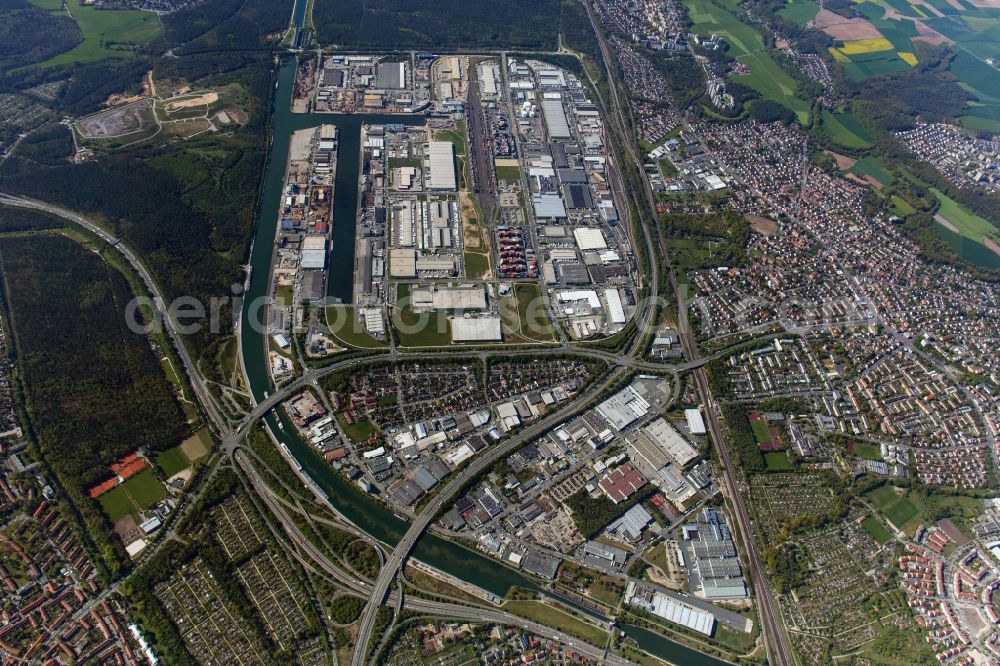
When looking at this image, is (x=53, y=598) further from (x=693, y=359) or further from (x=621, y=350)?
(x=693, y=359)

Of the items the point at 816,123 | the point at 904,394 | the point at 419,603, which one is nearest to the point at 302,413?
the point at 419,603

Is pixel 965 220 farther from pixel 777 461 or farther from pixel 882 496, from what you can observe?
pixel 777 461

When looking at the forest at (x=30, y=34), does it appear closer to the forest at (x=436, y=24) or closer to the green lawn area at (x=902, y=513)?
the forest at (x=436, y=24)

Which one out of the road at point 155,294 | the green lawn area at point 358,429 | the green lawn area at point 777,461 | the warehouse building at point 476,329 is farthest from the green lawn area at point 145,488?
the green lawn area at point 777,461

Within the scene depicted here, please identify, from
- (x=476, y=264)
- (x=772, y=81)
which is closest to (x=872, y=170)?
(x=772, y=81)

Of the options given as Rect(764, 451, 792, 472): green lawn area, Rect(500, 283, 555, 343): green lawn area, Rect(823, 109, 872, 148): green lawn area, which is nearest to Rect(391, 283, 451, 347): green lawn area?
Rect(500, 283, 555, 343): green lawn area

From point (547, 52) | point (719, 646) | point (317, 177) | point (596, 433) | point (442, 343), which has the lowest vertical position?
point (719, 646)
